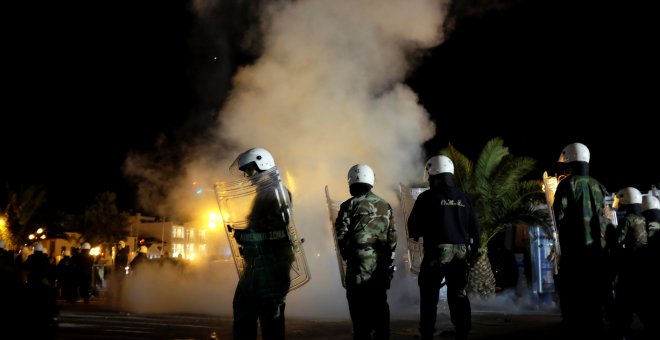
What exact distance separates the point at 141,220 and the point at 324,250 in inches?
2353

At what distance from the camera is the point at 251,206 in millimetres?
5938

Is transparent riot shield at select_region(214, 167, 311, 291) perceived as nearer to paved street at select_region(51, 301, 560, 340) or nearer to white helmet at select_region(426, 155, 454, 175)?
paved street at select_region(51, 301, 560, 340)

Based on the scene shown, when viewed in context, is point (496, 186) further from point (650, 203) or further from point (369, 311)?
point (369, 311)

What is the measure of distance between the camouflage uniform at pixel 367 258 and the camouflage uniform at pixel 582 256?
1.90 metres

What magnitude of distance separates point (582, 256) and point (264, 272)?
3.42m

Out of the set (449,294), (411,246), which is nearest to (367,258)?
(449,294)

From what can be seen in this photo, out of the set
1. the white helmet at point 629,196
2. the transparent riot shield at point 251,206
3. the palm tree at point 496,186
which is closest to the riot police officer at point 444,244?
the transparent riot shield at point 251,206

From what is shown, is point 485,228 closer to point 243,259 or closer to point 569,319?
point 569,319

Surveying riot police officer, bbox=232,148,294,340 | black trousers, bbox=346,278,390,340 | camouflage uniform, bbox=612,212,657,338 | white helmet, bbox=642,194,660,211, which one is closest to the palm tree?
white helmet, bbox=642,194,660,211

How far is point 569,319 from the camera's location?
20.8 feet

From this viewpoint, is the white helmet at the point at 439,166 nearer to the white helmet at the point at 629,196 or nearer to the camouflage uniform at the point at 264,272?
the camouflage uniform at the point at 264,272

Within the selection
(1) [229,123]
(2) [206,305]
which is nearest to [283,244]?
(2) [206,305]

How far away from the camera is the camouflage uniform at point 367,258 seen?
6.12 metres

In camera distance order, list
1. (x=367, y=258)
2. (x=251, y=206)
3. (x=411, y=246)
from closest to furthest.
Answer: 1. (x=251, y=206)
2. (x=367, y=258)
3. (x=411, y=246)
